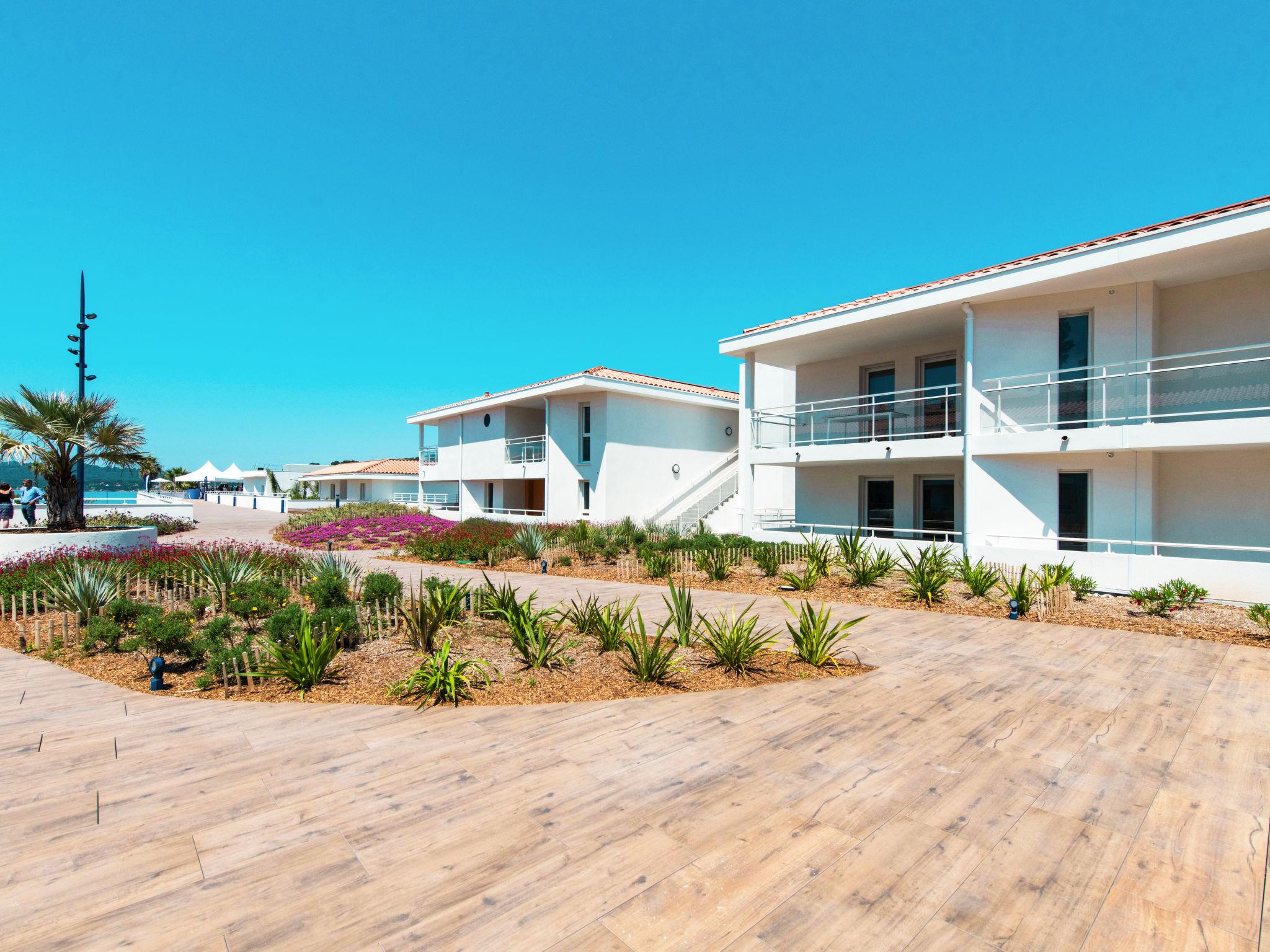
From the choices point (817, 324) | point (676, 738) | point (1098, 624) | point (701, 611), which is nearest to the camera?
point (676, 738)

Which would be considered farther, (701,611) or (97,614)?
(701,611)

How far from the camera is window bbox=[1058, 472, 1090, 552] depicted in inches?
500

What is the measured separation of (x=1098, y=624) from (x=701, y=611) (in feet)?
18.6

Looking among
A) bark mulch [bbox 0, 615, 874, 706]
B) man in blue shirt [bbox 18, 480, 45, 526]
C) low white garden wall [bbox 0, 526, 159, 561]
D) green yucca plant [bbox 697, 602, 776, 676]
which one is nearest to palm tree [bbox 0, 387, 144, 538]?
low white garden wall [bbox 0, 526, 159, 561]

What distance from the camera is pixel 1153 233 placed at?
10.7m

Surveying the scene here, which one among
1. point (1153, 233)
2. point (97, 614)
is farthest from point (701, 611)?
point (1153, 233)

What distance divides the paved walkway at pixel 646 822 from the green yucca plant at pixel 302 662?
1.52ft

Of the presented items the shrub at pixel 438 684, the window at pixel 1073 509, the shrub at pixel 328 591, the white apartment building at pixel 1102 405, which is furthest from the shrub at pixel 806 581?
the shrub at pixel 328 591

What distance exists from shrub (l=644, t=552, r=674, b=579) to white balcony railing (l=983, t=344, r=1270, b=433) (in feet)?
25.4

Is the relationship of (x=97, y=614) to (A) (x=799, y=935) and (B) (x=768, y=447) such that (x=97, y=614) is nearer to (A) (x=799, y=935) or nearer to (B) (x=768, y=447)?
(A) (x=799, y=935)

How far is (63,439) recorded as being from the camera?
1423cm

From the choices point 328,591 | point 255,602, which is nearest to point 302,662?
point 328,591

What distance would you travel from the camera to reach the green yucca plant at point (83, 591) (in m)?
7.90

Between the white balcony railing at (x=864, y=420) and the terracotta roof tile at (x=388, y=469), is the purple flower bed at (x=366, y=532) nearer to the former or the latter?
the white balcony railing at (x=864, y=420)
